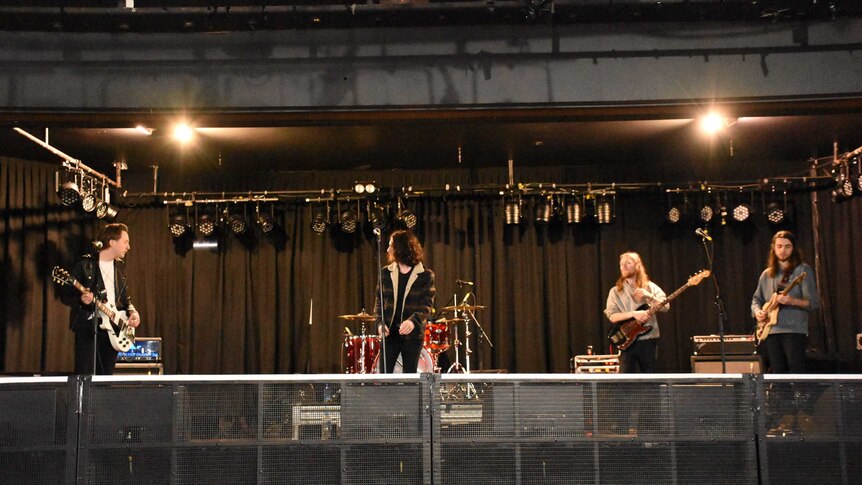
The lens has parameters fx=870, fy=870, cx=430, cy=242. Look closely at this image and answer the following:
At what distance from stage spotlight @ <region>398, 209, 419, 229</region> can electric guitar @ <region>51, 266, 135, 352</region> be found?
4.64 m

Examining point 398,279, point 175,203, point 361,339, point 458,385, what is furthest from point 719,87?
point 175,203

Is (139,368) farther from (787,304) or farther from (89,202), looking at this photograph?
(787,304)

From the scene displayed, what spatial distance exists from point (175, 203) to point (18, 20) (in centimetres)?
453

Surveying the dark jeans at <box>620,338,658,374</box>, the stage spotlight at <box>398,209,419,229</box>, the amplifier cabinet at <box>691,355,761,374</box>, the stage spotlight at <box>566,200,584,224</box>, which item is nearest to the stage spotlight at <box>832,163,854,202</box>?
the amplifier cabinet at <box>691,355,761,374</box>

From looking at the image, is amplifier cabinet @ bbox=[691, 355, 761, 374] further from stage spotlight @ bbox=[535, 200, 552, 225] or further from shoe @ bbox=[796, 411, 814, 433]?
shoe @ bbox=[796, 411, 814, 433]

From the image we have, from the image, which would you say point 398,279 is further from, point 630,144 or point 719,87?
point 630,144

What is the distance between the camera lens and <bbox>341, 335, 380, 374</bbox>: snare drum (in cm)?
870

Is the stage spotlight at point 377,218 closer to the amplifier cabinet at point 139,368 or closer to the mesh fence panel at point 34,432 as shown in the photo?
the amplifier cabinet at point 139,368

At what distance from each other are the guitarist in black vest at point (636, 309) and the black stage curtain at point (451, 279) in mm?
3835

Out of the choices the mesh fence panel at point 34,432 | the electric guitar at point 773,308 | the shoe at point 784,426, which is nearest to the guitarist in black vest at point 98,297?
the mesh fence panel at point 34,432

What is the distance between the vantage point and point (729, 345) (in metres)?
9.68

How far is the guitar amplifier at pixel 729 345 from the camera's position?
31.5ft

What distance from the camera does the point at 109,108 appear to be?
6.69m

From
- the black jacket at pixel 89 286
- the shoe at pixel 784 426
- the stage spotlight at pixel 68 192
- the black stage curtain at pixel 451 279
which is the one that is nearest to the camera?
the shoe at pixel 784 426
